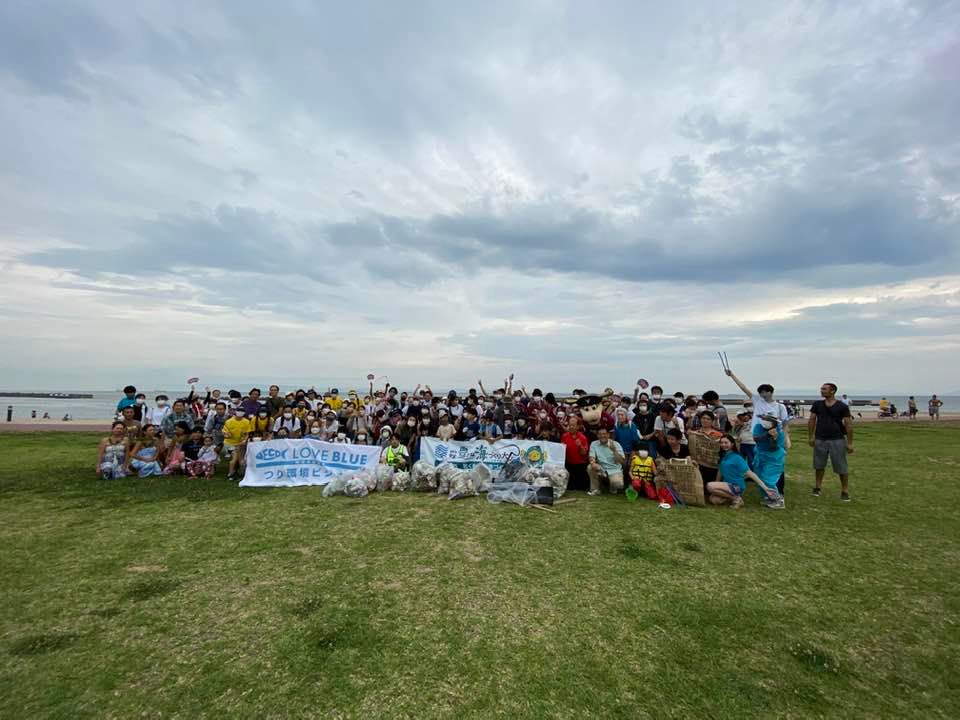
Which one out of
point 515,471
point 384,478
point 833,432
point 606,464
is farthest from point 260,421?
point 833,432

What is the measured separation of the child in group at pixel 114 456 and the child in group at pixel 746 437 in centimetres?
1255

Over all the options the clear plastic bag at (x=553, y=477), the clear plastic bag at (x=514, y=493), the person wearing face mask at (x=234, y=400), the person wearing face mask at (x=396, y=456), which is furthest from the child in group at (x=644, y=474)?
the person wearing face mask at (x=234, y=400)

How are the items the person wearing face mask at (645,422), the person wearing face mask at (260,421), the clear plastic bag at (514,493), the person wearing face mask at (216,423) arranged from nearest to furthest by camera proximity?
the clear plastic bag at (514,493), the person wearing face mask at (645,422), the person wearing face mask at (260,421), the person wearing face mask at (216,423)

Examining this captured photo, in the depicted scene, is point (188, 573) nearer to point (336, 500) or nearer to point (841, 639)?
point (336, 500)

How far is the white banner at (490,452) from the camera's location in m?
9.39

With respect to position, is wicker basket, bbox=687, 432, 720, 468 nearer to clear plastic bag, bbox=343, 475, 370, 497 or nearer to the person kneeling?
the person kneeling

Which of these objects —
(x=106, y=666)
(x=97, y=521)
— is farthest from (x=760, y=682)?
(x=97, y=521)

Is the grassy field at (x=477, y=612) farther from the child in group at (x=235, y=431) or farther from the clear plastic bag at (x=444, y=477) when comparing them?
the child in group at (x=235, y=431)

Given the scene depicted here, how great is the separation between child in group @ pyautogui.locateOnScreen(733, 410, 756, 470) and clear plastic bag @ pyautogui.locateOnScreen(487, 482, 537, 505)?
4115 millimetres

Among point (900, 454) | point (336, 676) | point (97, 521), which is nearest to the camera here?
point (336, 676)

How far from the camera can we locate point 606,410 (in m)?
10.2

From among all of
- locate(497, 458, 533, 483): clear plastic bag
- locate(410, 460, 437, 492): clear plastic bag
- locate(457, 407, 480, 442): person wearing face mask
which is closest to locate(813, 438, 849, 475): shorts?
locate(497, 458, 533, 483): clear plastic bag

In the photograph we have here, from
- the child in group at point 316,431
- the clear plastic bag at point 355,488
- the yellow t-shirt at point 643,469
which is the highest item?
the child in group at point 316,431

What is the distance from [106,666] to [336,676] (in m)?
1.69
